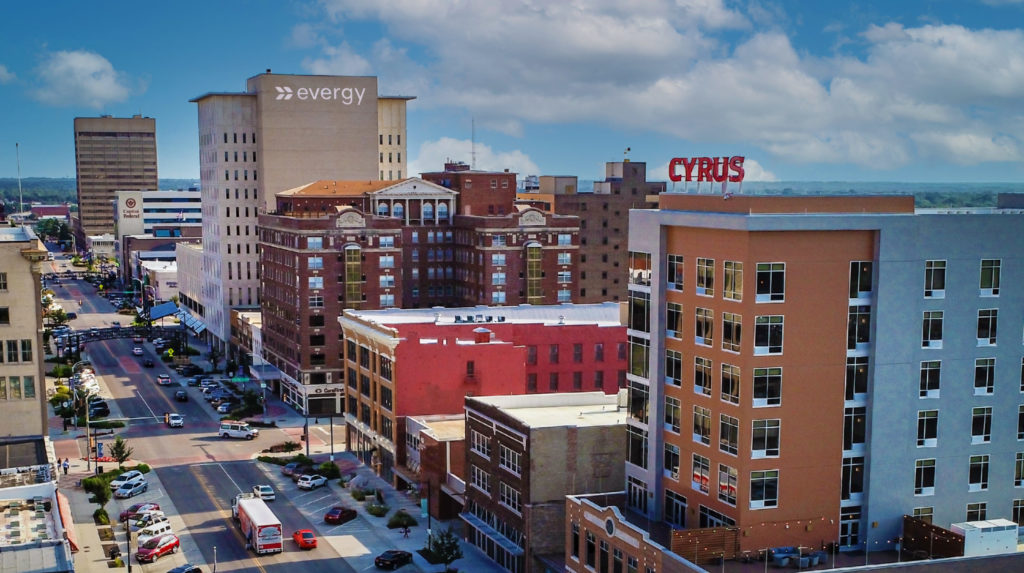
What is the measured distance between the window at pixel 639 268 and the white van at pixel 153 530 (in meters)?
46.2

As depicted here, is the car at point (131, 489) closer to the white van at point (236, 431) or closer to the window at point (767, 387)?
the white van at point (236, 431)

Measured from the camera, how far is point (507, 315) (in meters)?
126

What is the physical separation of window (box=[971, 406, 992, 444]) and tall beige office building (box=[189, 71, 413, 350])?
128766mm

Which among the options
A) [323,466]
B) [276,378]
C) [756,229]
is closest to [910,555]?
[756,229]

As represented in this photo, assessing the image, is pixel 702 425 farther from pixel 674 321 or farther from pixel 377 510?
pixel 377 510

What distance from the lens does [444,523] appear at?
98.6 metres

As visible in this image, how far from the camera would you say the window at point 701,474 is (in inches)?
2598

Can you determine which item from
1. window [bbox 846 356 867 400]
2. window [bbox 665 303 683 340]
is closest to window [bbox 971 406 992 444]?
window [bbox 846 356 867 400]

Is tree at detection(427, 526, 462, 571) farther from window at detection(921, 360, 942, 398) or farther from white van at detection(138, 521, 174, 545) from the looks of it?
window at detection(921, 360, 942, 398)

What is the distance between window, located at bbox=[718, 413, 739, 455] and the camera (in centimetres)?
6375

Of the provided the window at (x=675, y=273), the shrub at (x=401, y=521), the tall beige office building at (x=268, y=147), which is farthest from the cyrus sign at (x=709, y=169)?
the tall beige office building at (x=268, y=147)

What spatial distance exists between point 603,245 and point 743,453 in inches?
4797

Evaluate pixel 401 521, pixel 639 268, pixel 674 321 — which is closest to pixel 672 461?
pixel 674 321

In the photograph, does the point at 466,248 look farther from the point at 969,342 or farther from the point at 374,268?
the point at 969,342
